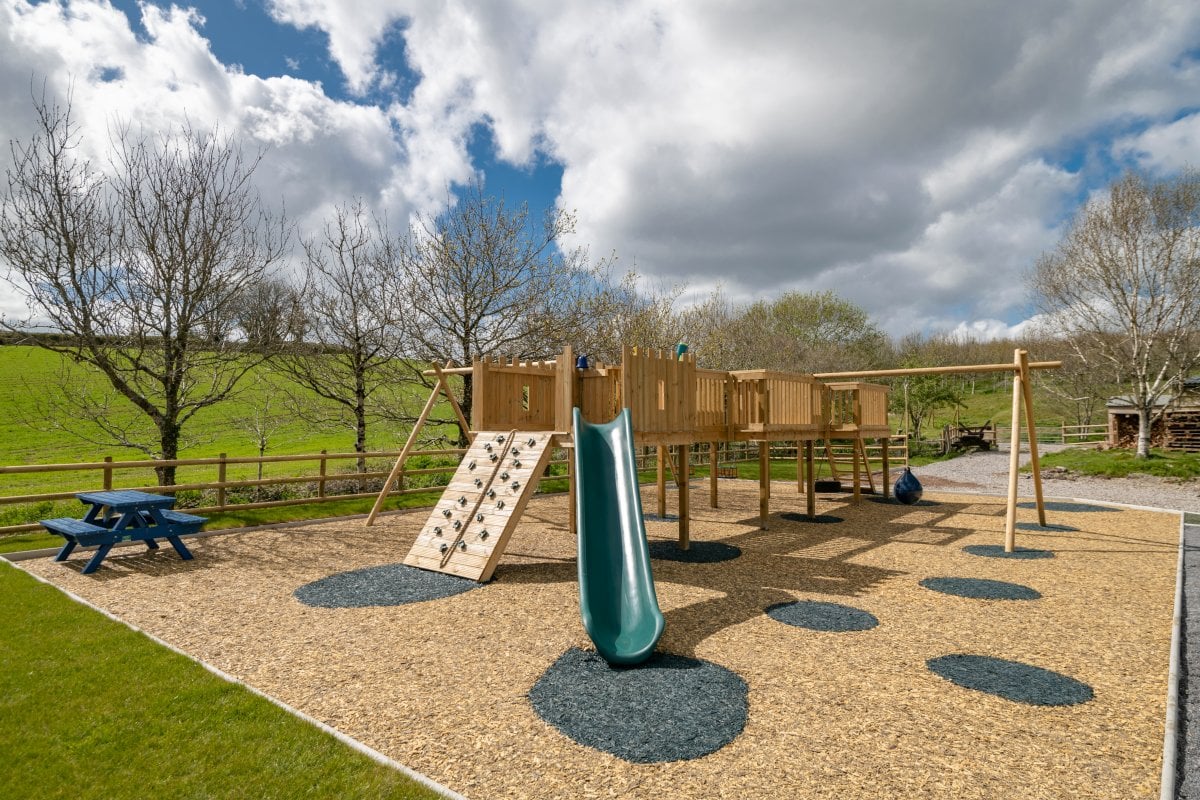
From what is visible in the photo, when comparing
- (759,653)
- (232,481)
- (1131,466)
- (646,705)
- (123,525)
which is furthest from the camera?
(1131,466)

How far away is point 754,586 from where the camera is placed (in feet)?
23.8

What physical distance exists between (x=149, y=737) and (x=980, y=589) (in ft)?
25.6

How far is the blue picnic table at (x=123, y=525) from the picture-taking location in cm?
763

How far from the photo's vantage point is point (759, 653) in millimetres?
5059

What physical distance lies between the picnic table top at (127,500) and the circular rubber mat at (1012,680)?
8.85m

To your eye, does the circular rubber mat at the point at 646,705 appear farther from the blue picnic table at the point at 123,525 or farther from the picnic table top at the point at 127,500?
the picnic table top at the point at 127,500

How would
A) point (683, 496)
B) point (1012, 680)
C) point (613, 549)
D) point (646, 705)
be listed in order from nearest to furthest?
point (646, 705) < point (1012, 680) < point (613, 549) < point (683, 496)

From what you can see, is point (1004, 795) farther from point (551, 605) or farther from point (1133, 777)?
point (551, 605)

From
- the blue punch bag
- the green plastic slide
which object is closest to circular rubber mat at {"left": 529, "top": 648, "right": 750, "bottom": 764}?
the green plastic slide

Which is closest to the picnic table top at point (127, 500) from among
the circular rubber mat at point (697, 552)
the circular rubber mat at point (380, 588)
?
the circular rubber mat at point (380, 588)

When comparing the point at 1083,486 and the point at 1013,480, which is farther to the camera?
the point at 1083,486

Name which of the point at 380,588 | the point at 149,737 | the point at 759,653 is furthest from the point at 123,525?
the point at 759,653

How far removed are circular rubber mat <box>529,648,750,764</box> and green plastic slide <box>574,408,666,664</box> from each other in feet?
0.72

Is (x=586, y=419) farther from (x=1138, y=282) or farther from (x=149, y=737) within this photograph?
(x=1138, y=282)
